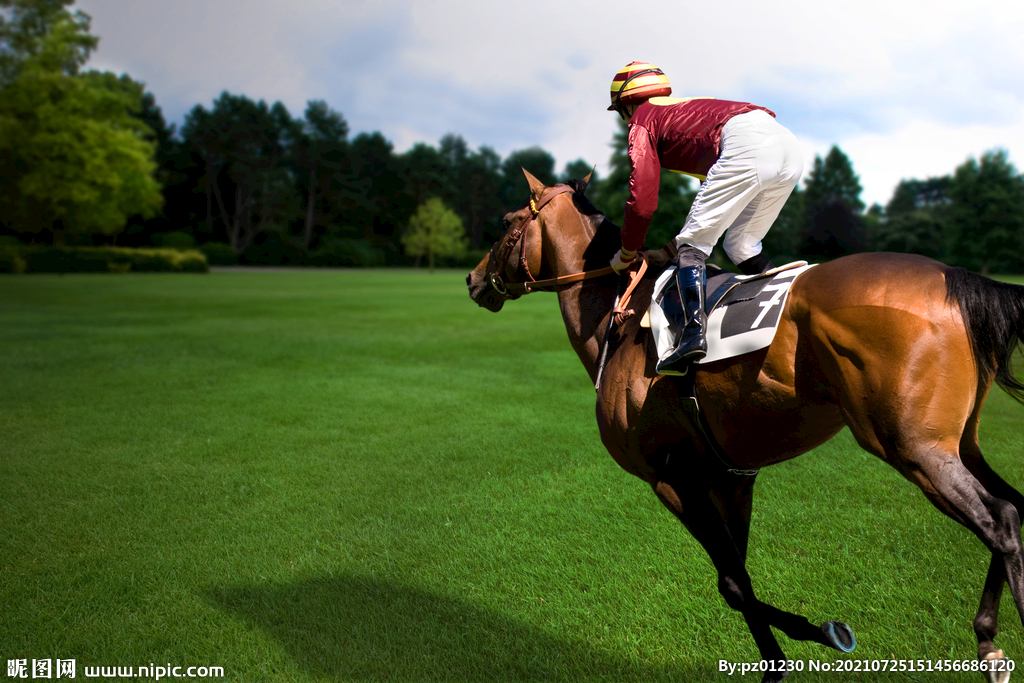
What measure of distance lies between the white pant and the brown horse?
0.38 metres

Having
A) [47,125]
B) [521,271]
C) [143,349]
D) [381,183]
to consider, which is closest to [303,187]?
[381,183]

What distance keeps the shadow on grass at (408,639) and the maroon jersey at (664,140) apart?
6.84ft

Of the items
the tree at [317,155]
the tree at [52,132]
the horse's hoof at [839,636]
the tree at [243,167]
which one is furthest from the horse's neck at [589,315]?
the tree at [317,155]

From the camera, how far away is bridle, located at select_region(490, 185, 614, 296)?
3.77m

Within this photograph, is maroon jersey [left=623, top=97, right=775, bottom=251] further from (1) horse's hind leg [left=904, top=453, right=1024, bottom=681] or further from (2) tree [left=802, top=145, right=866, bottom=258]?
(2) tree [left=802, top=145, right=866, bottom=258]

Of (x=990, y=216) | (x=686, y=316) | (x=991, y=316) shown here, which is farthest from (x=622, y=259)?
(x=990, y=216)

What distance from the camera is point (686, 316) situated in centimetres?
286

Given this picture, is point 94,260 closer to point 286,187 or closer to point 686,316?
point 286,187

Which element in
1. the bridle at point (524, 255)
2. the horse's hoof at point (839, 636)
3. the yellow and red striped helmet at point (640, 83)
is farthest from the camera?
the bridle at point (524, 255)

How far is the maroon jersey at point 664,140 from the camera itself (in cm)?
311

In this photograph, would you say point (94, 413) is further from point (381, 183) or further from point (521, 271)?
point (381, 183)

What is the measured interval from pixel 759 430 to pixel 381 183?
87.7 meters

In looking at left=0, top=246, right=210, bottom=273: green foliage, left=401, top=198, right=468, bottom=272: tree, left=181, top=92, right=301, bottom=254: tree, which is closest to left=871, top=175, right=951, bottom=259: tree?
left=401, top=198, right=468, bottom=272: tree

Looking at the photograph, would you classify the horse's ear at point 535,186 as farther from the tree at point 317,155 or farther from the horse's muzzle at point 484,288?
the tree at point 317,155
